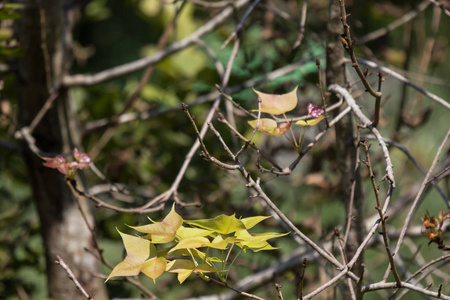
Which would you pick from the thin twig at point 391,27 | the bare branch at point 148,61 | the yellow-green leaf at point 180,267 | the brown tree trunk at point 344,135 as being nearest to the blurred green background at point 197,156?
the thin twig at point 391,27

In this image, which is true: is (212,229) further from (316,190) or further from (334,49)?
(316,190)

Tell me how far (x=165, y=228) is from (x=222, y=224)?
0.08 metres

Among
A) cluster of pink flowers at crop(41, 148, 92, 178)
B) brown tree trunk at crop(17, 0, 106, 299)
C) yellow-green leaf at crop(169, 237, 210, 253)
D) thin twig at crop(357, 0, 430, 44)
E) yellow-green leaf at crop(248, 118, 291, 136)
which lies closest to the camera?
yellow-green leaf at crop(169, 237, 210, 253)

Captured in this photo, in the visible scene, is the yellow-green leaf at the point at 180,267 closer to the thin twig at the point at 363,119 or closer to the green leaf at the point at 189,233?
the green leaf at the point at 189,233

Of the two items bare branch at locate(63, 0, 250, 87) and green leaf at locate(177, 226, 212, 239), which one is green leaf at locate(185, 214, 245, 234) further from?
bare branch at locate(63, 0, 250, 87)

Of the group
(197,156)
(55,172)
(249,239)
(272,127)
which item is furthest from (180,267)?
(197,156)

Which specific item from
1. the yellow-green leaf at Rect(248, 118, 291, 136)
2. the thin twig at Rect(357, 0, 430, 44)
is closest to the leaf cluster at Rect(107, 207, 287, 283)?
the yellow-green leaf at Rect(248, 118, 291, 136)

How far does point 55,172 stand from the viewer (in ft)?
4.60

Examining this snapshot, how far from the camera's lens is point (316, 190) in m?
2.04

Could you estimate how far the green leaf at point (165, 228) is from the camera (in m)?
0.73

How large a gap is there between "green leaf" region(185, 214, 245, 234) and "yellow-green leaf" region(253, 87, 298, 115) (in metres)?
0.25

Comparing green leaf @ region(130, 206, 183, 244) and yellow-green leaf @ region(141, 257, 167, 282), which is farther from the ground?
green leaf @ region(130, 206, 183, 244)

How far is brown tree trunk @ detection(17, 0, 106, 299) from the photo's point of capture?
1352 millimetres

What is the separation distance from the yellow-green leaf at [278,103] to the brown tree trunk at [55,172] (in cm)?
67
